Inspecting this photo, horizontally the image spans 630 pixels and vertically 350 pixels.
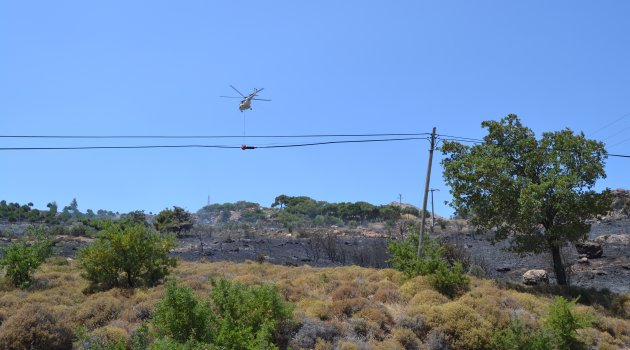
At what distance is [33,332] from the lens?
466 inches

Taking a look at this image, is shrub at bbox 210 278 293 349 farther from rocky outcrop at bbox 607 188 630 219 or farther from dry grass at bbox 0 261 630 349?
rocky outcrop at bbox 607 188 630 219

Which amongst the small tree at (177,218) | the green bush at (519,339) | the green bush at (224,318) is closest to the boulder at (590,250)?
the green bush at (519,339)

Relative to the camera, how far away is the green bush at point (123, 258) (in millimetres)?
18188

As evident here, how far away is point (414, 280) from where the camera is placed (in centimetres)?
1844

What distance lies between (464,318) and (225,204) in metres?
184

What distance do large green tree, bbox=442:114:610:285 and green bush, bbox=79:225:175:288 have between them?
12.3 m

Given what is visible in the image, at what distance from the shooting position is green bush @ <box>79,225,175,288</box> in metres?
18.2

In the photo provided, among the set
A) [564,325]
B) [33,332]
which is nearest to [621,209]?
[564,325]

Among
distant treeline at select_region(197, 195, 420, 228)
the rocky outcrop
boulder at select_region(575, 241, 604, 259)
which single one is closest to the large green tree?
boulder at select_region(575, 241, 604, 259)

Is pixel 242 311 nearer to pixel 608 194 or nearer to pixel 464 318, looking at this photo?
pixel 464 318

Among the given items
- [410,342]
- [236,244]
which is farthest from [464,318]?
[236,244]

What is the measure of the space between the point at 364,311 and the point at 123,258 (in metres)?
9.55

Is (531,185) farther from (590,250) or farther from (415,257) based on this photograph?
(590,250)

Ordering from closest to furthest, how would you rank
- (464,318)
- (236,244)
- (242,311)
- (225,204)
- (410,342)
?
1. (242,311)
2. (410,342)
3. (464,318)
4. (236,244)
5. (225,204)
